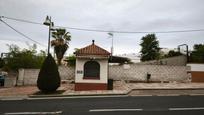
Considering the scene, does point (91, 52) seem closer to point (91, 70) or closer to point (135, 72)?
point (91, 70)

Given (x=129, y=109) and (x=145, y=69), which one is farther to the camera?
(x=145, y=69)

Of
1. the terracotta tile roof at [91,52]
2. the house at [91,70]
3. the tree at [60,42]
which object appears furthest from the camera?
the tree at [60,42]

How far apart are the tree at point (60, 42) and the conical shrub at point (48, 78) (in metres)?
25.5

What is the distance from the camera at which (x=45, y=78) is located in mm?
18031

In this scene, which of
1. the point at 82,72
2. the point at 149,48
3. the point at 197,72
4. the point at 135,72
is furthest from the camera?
the point at 149,48

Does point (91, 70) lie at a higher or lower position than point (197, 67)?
lower

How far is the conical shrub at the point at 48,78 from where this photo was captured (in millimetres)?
18016

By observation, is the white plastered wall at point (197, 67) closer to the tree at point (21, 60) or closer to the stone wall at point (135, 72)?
the stone wall at point (135, 72)

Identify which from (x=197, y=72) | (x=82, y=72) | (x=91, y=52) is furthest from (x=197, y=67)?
(x=82, y=72)

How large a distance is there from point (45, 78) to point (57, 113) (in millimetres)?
7891

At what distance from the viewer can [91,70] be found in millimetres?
20234

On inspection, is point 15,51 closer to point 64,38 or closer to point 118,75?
point 64,38

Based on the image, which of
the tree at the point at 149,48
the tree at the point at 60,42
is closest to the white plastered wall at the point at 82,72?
the tree at the point at 60,42

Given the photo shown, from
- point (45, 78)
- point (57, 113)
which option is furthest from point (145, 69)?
point (57, 113)
